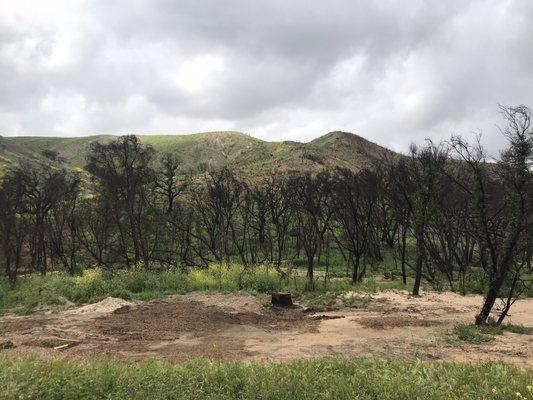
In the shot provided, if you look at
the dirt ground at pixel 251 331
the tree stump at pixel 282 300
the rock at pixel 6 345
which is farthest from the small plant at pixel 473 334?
the rock at pixel 6 345

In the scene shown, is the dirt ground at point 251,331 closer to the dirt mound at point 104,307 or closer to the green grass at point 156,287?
the dirt mound at point 104,307

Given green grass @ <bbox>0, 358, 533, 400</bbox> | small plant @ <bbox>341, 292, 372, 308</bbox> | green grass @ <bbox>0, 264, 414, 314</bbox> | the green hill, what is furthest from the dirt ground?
the green hill

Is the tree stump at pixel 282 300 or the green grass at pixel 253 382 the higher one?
the green grass at pixel 253 382

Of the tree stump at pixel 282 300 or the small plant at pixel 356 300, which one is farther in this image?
the small plant at pixel 356 300

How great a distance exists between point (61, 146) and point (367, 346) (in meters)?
182

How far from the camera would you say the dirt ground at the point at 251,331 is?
A: 11.0m

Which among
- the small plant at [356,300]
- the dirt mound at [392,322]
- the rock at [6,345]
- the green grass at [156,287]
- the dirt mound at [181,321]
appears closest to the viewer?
the rock at [6,345]

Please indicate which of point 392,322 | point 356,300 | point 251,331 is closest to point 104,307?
point 251,331

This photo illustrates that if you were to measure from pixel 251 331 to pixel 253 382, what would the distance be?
25.1 ft

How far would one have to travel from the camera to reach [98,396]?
6.45 m

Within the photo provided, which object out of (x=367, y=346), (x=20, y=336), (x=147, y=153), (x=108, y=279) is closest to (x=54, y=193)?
(x=147, y=153)

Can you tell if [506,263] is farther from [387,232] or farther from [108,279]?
[387,232]

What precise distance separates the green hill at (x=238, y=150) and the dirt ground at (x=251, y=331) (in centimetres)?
5148

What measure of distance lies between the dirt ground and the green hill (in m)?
51.5
